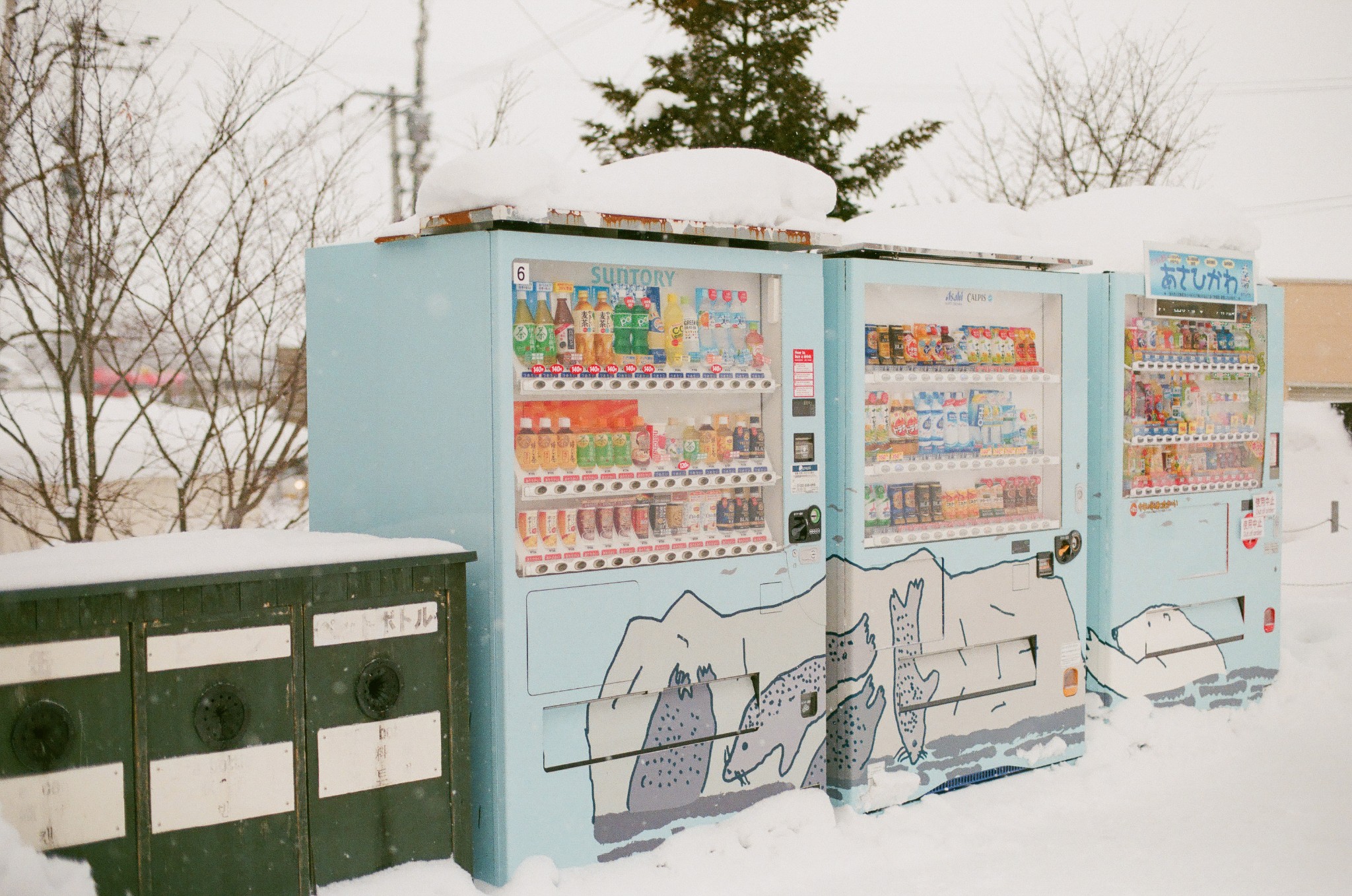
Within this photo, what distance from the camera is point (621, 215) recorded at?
372 cm

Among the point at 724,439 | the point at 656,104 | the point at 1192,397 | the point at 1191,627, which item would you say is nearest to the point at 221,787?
the point at 724,439

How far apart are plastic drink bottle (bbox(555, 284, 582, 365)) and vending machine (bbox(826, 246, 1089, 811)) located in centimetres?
118

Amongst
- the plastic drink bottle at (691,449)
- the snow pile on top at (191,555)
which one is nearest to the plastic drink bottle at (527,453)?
the snow pile on top at (191,555)

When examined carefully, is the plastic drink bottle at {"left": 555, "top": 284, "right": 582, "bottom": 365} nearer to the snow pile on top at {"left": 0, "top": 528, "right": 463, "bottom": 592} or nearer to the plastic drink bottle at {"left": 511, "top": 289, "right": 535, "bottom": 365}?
the plastic drink bottle at {"left": 511, "top": 289, "right": 535, "bottom": 365}

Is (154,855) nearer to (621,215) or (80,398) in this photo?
(621,215)

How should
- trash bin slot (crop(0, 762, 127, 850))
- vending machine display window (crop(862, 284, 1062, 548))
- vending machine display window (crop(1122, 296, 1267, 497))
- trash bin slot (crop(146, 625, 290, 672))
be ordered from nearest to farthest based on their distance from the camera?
1. trash bin slot (crop(0, 762, 127, 850))
2. trash bin slot (crop(146, 625, 290, 672))
3. vending machine display window (crop(862, 284, 1062, 548))
4. vending machine display window (crop(1122, 296, 1267, 497))

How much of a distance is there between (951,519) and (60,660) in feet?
12.3

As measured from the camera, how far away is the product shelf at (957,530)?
455 centimetres

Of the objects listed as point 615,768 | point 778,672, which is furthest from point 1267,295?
point 615,768

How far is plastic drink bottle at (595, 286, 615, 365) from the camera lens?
13.0 ft

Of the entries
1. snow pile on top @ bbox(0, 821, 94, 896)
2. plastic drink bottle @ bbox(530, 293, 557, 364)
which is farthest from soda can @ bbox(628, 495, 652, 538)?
snow pile on top @ bbox(0, 821, 94, 896)

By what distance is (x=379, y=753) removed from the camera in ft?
11.0

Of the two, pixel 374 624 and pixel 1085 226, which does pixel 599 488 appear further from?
pixel 1085 226

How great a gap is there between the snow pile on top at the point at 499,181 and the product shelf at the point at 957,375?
1638 mm
